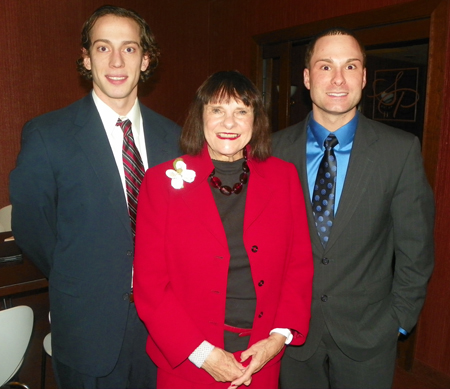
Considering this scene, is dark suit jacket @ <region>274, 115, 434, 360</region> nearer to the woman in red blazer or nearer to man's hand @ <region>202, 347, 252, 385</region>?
the woman in red blazer

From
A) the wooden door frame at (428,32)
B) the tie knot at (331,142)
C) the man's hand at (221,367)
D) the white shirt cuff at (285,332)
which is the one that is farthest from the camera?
the wooden door frame at (428,32)

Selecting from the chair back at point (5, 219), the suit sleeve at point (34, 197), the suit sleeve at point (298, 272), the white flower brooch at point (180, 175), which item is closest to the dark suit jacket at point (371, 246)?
the suit sleeve at point (298, 272)

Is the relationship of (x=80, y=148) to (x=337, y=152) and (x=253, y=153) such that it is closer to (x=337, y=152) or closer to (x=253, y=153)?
(x=253, y=153)

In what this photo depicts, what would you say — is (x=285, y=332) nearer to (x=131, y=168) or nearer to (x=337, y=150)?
(x=337, y=150)

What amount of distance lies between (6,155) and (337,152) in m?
3.26

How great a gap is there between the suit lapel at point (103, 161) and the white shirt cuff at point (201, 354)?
0.57 metres

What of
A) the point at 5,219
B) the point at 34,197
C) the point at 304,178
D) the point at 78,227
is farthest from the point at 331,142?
the point at 5,219

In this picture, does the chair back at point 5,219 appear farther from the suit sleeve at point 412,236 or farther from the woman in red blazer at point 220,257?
the suit sleeve at point 412,236

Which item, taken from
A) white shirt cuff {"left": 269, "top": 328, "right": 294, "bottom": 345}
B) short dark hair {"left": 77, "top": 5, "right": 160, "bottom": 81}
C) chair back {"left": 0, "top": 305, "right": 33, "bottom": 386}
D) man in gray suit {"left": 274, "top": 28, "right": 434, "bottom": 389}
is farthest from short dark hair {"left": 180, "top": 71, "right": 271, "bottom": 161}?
chair back {"left": 0, "top": 305, "right": 33, "bottom": 386}

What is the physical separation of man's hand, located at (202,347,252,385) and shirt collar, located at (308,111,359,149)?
1.00 metres

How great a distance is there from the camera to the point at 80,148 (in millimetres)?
1807

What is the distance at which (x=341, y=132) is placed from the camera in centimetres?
193

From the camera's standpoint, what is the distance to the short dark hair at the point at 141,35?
77.8 inches

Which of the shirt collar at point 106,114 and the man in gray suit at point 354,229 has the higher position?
the shirt collar at point 106,114
